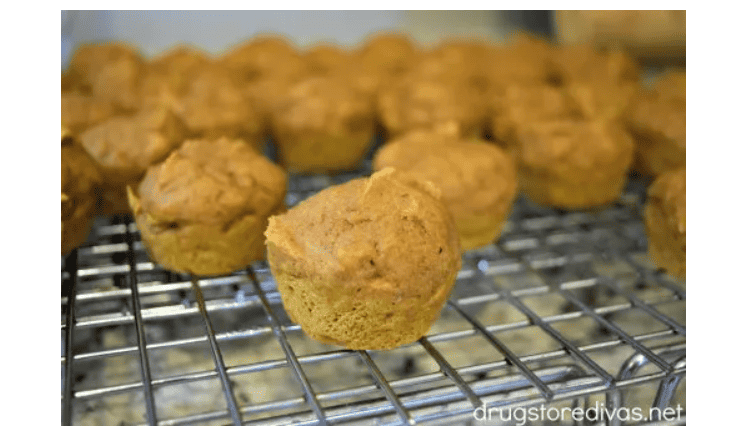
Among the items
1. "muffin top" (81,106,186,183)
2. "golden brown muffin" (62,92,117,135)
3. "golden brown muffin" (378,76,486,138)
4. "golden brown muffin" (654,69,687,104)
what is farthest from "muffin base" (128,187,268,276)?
"golden brown muffin" (654,69,687,104)

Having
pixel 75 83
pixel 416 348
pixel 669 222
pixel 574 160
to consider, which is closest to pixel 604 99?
pixel 574 160

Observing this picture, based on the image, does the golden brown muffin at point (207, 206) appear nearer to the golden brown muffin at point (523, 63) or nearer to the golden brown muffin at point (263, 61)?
the golden brown muffin at point (263, 61)

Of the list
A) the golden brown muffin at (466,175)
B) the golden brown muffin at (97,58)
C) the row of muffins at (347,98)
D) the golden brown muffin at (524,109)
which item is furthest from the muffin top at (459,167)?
the golden brown muffin at (97,58)

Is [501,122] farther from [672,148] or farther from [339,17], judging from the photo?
[339,17]

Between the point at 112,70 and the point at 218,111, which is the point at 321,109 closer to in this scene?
the point at 218,111

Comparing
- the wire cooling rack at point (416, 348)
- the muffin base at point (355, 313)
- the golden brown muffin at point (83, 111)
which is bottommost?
the wire cooling rack at point (416, 348)

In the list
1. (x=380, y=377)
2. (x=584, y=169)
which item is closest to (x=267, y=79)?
(x=584, y=169)
